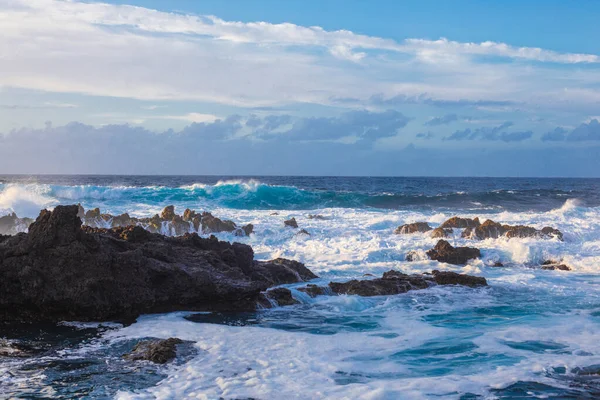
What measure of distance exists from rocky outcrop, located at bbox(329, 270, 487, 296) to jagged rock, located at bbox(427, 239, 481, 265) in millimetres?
2842

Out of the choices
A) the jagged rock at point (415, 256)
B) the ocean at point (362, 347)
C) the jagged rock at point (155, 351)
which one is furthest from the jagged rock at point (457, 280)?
the jagged rock at point (155, 351)

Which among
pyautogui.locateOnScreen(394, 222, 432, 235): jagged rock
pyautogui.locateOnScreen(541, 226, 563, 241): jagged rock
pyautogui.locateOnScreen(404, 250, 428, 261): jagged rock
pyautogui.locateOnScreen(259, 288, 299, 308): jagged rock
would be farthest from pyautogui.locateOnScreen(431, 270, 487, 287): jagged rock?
pyautogui.locateOnScreen(394, 222, 432, 235): jagged rock

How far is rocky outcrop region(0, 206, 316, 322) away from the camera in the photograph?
763cm

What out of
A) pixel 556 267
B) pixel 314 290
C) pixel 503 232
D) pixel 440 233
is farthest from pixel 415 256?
pixel 314 290

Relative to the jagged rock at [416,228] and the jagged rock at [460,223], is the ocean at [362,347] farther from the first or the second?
the jagged rock at [460,223]

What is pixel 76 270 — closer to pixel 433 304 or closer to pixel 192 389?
pixel 192 389

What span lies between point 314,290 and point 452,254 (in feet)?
18.3

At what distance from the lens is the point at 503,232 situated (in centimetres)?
1809

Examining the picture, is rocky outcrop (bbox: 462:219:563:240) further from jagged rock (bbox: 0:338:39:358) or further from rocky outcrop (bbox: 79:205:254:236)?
jagged rock (bbox: 0:338:39:358)

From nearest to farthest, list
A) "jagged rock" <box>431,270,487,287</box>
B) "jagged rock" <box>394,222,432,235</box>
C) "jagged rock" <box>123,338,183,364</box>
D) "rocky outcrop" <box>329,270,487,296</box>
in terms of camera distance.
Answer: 1. "jagged rock" <box>123,338,183,364</box>
2. "rocky outcrop" <box>329,270,487,296</box>
3. "jagged rock" <box>431,270,487,287</box>
4. "jagged rock" <box>394,222,432,235</box>

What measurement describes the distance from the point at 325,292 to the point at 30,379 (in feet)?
17.6

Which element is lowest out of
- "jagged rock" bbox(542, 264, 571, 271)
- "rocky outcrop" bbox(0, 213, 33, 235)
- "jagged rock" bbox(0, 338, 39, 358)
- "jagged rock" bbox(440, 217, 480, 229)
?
"jagged rock" bbox(542, 264, 571, 271)

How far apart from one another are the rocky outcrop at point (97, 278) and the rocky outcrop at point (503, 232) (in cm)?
1077

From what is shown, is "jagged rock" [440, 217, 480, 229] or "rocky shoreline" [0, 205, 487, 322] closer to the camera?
"rocky shoreline" [0, 205, 487, 322]
